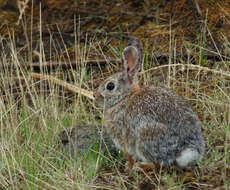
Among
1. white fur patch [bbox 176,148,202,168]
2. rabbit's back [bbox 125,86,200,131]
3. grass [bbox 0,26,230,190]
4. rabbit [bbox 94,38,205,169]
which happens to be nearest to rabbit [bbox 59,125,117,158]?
grass [bbox 0,26,230,190]

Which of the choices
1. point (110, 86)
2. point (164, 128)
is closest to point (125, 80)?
point (110, 86)

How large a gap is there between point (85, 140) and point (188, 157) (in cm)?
122

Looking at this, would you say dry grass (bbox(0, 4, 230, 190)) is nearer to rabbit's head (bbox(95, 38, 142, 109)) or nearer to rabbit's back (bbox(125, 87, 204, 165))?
rabbit's back (bbox(125, 87, 204, 165))

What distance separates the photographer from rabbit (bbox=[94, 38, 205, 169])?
357 centimetres

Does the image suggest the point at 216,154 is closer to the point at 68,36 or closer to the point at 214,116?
the point at 214,116

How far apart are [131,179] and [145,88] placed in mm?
851

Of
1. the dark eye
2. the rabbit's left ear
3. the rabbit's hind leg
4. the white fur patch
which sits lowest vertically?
the rabbit's hind leg

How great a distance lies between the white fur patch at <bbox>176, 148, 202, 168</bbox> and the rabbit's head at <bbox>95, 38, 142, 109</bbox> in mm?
891

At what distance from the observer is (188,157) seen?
3.51m

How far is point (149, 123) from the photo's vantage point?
12.0 ft

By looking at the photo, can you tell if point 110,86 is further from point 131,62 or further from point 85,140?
point 85,140

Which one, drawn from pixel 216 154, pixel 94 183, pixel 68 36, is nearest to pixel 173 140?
pixel 216 154

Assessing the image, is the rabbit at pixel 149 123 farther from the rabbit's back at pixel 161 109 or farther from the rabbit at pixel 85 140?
the rabbit at pixel 85 140

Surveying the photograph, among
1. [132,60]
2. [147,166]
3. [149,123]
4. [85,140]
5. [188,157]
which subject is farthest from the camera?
[85,140]
